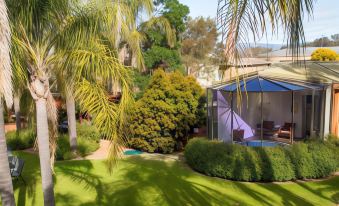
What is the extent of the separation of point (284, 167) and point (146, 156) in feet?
20.8

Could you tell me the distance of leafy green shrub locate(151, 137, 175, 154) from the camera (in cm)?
1550

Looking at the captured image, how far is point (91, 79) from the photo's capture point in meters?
6.58

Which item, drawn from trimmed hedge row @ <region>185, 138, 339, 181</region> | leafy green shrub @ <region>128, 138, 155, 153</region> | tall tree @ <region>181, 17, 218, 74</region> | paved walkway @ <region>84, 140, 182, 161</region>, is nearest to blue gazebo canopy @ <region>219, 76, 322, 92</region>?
trimmed hedge row @ <region>185, 138, 339, 181</region>

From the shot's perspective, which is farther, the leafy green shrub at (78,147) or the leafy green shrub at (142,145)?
the leafy green shrub at (142,145)

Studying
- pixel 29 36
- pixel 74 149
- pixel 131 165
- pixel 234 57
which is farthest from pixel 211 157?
pixel 234 57

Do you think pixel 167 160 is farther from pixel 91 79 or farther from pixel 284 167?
pixel 91 79

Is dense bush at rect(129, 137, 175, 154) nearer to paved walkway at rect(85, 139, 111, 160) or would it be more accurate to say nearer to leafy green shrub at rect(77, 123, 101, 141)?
paved walkway at rect(85, 139, 111, 160)

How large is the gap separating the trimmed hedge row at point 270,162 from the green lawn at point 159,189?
34cm

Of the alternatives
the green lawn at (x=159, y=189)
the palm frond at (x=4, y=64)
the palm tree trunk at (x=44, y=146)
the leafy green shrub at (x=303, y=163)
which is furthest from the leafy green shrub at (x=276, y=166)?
the palm frond at (x=4, y=64)

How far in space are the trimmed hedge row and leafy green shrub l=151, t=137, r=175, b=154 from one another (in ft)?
13.0

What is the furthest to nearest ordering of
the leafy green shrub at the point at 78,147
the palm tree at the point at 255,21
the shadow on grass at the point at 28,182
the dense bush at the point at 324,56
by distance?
the dense bush at the point at 324,56, the leafy green shrub at the point at 78,147, the shadow on grass at the point at 28,182, the palm tree at the point at 255,21

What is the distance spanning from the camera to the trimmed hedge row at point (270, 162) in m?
10.9

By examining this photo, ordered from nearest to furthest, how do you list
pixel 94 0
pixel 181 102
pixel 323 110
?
pixel 94 0 → pixel 323 110 → pixel 181 102

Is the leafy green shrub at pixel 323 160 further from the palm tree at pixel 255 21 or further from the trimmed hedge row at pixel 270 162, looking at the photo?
the palm tree at pixel 255 21
